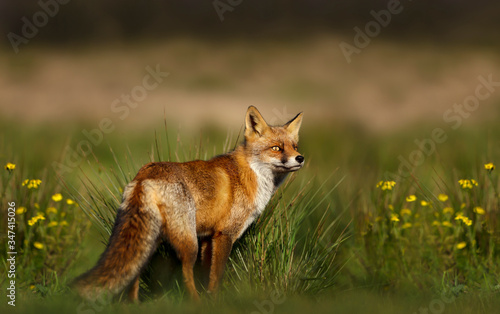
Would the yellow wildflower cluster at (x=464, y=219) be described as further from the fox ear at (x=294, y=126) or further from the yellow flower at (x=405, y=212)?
the fox ear at (x=294, y=126)

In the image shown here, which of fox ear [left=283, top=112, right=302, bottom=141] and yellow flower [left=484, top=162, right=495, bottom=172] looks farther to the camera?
yellow flower [left=484, top=162, right=495, bottom=172]

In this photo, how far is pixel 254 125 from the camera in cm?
527

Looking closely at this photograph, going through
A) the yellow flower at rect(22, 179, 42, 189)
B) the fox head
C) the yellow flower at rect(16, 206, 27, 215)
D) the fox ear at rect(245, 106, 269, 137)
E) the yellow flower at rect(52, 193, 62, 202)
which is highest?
the fox ear at rect(245, 106, 269, 137)

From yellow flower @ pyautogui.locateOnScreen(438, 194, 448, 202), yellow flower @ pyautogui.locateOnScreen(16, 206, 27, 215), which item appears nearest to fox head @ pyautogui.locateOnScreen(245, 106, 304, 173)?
yellow flower @ pyautogui.locateOnScreen(438, 194, 448, 202)

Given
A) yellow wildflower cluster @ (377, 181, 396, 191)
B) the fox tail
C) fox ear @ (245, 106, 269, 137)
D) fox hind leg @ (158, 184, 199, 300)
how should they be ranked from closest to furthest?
the fox tail → fox hind leg @ (158, 184, 199, 300) → fox ear @ (245, 106, 269, 137) → yellow wildflower cluster @ (377, 181, 396, 191)

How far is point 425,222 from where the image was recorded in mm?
5957

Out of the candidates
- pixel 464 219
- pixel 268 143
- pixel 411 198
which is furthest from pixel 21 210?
pixel 464 219

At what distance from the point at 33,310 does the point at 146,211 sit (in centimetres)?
117

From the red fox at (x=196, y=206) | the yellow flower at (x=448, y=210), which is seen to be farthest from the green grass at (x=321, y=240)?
the red fox at (x=196, y=206)

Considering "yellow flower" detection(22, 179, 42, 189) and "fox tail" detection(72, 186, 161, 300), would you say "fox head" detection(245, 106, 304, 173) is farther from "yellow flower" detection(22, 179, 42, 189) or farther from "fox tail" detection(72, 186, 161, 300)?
"yellow flower" detection(22, 179, 42, 189)

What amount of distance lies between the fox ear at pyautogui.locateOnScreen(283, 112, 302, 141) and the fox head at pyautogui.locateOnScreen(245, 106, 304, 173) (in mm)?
18

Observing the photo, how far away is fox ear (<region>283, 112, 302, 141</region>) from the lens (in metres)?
5.43

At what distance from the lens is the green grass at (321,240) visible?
4820 mm

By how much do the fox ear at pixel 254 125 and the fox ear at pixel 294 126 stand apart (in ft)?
1.02
